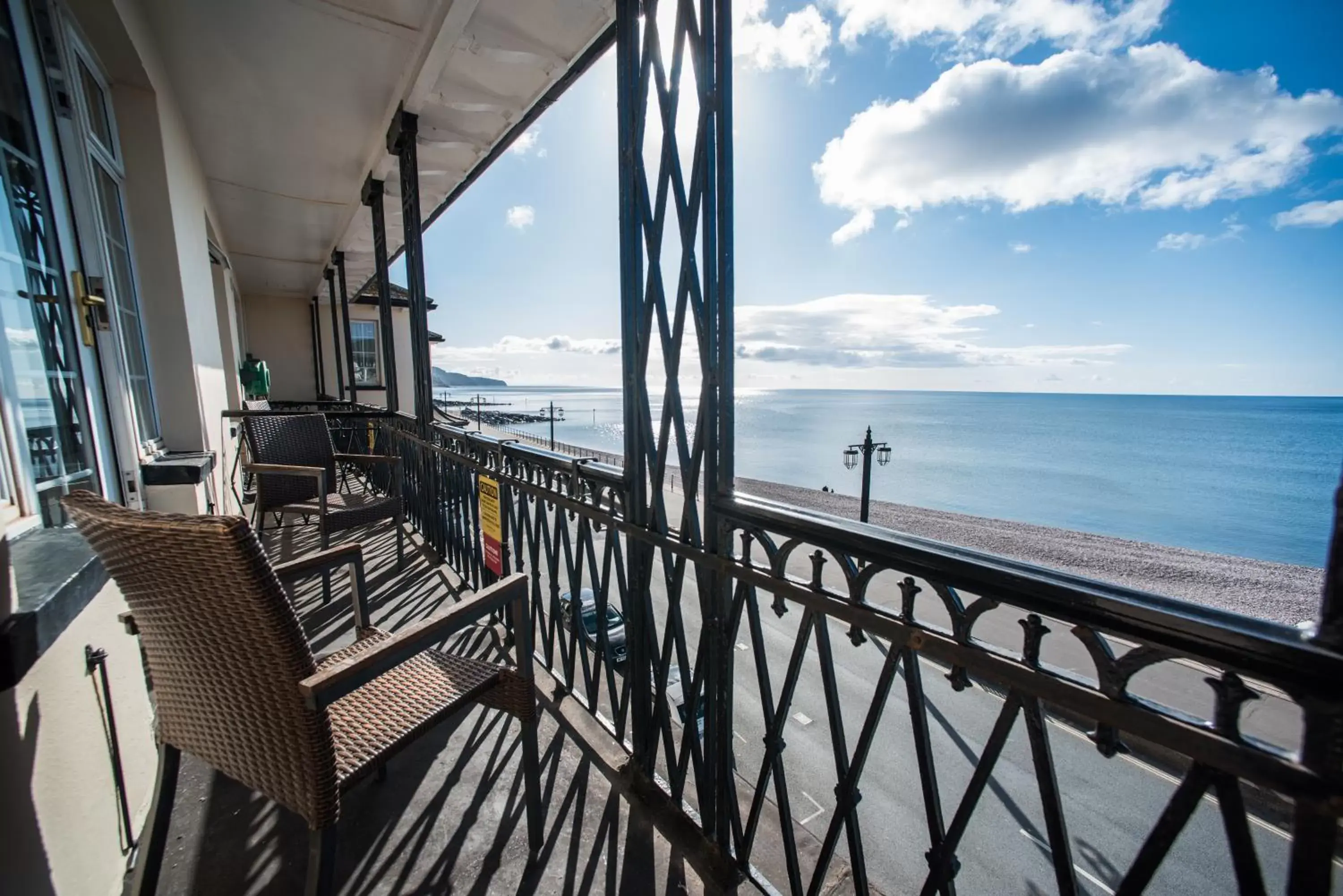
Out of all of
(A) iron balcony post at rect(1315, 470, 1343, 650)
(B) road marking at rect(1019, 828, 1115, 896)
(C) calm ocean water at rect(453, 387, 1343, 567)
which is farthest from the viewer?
(C) calm ocean water at rect(453, 387, 1343, 567)

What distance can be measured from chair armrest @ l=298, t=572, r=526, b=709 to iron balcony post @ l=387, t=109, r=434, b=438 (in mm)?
2444

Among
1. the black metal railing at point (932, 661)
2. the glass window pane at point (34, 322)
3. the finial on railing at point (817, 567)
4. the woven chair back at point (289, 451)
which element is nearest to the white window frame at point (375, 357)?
the woven chair back at point (289, 451)

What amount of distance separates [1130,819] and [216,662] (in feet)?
29.3

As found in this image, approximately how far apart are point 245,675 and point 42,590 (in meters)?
0.38

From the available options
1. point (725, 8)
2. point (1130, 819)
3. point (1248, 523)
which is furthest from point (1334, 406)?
point (725, 8)

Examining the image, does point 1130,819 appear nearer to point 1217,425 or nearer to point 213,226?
point 213,226

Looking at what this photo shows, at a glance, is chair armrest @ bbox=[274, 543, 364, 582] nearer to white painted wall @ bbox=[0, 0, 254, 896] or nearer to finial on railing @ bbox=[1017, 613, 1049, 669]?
white painted wall @ bbox=[0, 0, 254, 896]

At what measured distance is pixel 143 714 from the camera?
1.50 meters

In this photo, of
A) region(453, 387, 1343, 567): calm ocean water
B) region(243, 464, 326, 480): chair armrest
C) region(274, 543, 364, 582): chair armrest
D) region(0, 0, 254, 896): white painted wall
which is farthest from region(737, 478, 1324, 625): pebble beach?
region(0, 0, 254, 896): white painted wall

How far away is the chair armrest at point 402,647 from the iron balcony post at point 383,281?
388 centimetres

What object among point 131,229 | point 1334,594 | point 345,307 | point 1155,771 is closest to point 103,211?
point 131,229

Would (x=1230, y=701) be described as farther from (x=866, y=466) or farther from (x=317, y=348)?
(x=317, y=348)

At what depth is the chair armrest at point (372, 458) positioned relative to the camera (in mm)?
3178

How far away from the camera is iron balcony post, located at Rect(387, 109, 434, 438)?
3.21 metres
